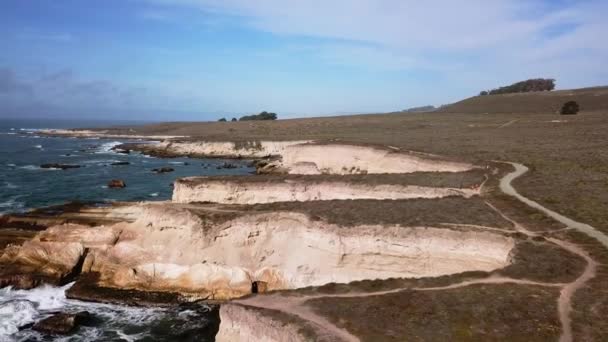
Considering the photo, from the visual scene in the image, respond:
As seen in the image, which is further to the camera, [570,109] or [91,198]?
[570,109]

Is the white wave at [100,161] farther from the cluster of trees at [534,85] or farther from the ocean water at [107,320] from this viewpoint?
the cluster of trees at [534,85]

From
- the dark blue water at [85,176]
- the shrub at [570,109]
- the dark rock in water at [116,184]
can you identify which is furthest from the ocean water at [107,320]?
the shrub at [570,109]

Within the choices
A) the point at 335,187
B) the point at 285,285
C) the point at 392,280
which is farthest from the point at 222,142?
the point at 392,280

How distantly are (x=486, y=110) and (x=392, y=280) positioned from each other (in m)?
113

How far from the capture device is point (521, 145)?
47.9 m

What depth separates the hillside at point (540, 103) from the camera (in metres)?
99.9

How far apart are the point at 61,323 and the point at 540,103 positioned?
11449cm

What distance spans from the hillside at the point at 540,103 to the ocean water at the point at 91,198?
72.1 meters

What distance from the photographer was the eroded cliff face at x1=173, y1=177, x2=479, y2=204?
27.5 m

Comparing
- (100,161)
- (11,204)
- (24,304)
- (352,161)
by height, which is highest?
(352,161)

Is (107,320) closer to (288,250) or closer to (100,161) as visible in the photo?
(288,250)

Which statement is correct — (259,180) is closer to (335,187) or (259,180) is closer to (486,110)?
(335,187)

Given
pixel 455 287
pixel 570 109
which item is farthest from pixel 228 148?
pixel 455 287

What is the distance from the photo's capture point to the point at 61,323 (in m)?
19.6
